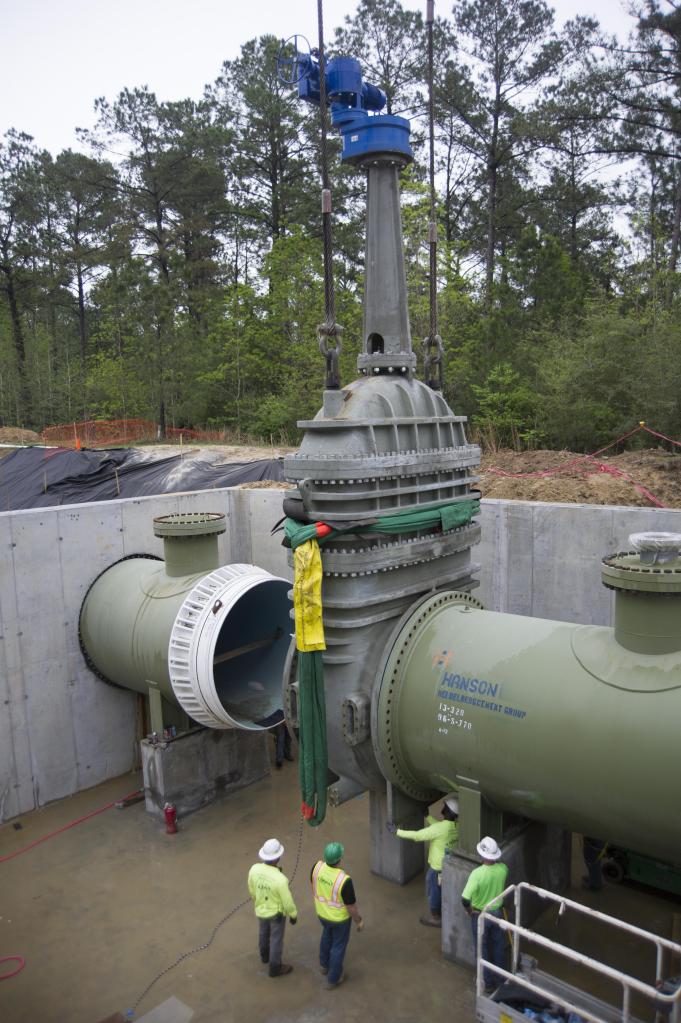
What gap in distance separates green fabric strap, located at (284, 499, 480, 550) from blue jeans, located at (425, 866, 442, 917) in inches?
129

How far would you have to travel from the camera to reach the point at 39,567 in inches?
396

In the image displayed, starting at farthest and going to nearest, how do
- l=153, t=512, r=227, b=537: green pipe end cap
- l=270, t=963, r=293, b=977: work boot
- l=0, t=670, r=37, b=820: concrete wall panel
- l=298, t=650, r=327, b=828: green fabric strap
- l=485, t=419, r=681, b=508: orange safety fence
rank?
l=485, t=419, r=681, b=508: orange safety fence, l=0, t=670, r=37, b=820: concrete wall panel, l=153, t=512, r=227, b=537: green pipe end cap, l=270, t=963, r=293, b=977: work boot, l=298, t=650, r=327, b=828: green fabric strap

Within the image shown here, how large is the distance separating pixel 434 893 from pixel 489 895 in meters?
1.27

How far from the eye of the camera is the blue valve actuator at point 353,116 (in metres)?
6.73

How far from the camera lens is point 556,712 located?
18.4ft

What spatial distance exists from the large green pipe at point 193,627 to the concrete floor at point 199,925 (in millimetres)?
1521

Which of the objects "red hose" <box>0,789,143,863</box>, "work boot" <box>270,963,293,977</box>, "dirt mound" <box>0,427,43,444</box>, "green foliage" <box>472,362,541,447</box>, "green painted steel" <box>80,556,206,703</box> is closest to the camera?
"work boot" <box>270,963,293,977</box>

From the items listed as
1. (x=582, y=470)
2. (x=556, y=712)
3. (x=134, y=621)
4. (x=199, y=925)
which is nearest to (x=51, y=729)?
(x=134, y=621)

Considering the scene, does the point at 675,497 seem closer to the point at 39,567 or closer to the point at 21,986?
the point at 39,567

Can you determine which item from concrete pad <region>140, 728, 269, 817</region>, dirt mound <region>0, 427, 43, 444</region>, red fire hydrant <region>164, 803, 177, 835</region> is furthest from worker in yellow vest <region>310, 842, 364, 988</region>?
dirt mound <region>0, 427, 43, 444</region>

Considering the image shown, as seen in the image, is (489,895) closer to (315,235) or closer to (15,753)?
(15,753)

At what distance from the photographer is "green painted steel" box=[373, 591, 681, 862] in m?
5.21

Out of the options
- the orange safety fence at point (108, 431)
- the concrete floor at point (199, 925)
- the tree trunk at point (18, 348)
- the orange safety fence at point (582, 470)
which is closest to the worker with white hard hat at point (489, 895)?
the concrete floor at point (199, 925)

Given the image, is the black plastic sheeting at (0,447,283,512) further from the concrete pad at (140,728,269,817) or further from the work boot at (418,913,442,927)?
the work boot at (418,913,442,927)
